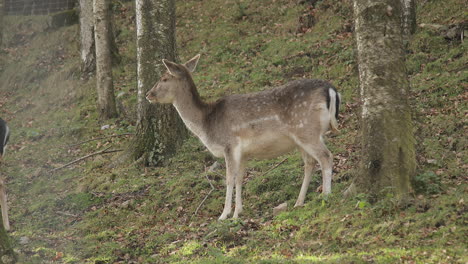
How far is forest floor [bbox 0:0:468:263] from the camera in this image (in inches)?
243

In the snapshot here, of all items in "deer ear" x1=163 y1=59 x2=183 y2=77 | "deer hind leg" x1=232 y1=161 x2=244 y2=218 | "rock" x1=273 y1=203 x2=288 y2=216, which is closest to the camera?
"rock" x1=273 y1=203 x2=288 y2=216

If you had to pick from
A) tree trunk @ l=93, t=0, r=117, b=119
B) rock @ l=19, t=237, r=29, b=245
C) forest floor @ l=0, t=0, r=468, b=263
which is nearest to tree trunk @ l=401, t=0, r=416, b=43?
forest floor @ l=0, t=0, r=468, b=263

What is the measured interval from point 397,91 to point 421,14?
29.1 ft

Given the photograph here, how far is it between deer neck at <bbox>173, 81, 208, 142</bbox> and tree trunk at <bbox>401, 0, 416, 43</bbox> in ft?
19.9

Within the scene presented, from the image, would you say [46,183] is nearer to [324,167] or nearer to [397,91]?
[324,167]

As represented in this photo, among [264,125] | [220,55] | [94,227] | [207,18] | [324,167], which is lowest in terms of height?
[94,227]

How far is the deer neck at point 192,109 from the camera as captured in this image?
8.81 meters

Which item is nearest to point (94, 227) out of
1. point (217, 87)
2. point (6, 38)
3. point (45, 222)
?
point (45, 222)

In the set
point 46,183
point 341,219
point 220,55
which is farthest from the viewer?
point 220,55

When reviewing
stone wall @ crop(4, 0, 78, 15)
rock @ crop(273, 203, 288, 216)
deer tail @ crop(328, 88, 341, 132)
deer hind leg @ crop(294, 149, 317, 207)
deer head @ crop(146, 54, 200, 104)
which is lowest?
rock @ crop(273, 203, 288, 216)

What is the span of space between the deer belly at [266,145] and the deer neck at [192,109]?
72cm

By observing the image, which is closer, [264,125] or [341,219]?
[341,219]

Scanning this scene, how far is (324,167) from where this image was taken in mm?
7789

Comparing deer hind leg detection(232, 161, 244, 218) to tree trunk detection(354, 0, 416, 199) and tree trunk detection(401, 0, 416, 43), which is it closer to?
tree trunk detection(354, 0, 416, 199)
